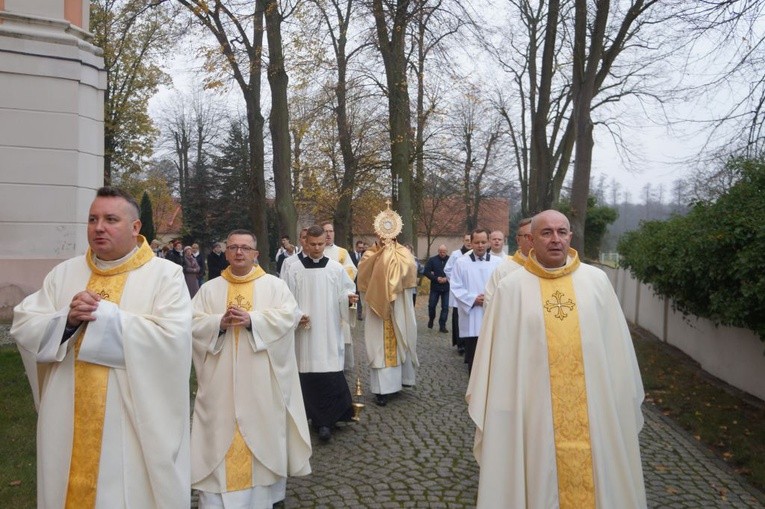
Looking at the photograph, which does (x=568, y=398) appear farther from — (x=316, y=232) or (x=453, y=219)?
(x=453, y=219)

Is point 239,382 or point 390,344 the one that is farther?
point 390,344

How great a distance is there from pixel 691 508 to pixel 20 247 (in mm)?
10487

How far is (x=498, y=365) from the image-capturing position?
424cm

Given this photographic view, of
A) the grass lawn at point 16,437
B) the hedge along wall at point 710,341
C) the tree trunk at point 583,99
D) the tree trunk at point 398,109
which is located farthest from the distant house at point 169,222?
the grass lawn at point 16,437

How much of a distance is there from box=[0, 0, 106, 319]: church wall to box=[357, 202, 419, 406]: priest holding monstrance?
18.4ft

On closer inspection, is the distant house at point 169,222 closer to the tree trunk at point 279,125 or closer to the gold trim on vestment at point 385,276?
the tree trunk at point 279,125

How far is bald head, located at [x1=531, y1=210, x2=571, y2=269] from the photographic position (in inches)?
167

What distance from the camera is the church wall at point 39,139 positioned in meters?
11.4

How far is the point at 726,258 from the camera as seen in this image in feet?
27.9

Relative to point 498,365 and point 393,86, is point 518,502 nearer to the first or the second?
point 498,365

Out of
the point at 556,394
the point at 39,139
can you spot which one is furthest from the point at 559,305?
the point at 39,139

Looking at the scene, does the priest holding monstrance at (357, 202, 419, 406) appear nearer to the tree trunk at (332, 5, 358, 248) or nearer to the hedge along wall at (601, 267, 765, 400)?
the hedge along wall at (601, 267, 765, 400)

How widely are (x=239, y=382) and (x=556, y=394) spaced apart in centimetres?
236

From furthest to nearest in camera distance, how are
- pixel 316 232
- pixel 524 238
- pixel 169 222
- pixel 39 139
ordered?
pixel 169 222, pixel 39 139, pixel 316 232, pixel 524 238
